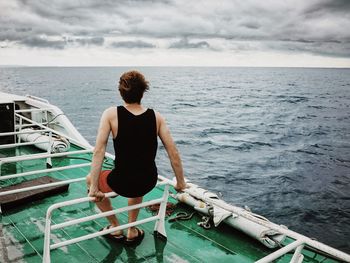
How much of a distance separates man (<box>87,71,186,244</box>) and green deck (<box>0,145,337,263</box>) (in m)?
0.86

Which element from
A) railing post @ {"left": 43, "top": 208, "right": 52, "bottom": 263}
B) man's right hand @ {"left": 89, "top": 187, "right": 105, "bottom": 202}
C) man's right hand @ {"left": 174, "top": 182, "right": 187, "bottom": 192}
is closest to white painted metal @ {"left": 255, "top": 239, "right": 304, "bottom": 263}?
man's right hand @ {"left": 174, "top": 182, "right": 187, "bottom": 192}

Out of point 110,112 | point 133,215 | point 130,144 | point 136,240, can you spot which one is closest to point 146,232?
point 136,240

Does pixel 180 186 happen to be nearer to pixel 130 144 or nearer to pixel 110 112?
pixel 130 144

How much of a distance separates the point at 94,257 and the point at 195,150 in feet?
58.5

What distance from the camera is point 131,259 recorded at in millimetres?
3586

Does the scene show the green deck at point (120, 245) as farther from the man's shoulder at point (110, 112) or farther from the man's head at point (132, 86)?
the man's head at point (132, 86)

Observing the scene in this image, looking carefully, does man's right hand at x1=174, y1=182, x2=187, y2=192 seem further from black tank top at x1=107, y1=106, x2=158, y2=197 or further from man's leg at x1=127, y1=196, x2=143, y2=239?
man's leg at x1=127, y1=196, x2=143, y2=239

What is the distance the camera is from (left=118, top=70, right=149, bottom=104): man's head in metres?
2.95

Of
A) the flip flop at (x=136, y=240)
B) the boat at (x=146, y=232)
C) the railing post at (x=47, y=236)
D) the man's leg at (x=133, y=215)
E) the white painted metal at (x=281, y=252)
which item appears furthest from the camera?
the flip flop at (x=136, y=240)

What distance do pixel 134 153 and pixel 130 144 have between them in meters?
0.11

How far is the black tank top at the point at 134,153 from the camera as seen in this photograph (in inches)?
117

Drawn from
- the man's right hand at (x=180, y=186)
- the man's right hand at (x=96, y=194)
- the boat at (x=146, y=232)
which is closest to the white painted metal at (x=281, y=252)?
the boat at (x=146, y=232)

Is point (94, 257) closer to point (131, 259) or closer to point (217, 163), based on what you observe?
point (131, 259)

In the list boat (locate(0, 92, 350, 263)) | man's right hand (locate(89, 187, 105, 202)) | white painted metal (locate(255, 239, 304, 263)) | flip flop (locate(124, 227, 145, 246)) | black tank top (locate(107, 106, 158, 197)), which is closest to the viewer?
white painted metal (locate(255, 239, 304, 263))
